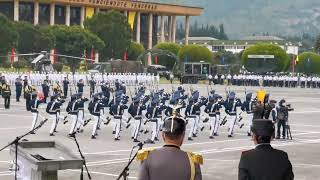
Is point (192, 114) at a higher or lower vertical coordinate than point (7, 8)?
lower

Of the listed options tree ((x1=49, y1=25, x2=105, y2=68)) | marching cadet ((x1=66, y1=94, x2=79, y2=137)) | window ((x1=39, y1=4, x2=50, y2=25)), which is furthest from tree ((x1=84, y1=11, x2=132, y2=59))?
marching cadet ((x1=66, y1=94, x2=79, y2=137))

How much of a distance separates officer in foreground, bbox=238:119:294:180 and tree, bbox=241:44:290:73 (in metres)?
94.2

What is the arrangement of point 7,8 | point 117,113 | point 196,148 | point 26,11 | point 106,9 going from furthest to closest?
point 106,9, point 26,11, point 7,8, point 117,113, point 196,148

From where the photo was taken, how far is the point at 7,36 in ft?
282

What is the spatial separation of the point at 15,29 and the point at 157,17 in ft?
184

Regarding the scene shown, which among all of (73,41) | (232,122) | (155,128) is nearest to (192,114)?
(232,122)

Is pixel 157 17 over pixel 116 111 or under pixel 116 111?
over

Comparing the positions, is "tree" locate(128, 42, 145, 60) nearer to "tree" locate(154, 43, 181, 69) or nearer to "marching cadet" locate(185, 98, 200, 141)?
"tree" locate(154, 43, 181, 69)

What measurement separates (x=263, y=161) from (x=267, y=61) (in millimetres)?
97079

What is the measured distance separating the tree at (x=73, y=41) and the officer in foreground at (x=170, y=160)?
287 feet

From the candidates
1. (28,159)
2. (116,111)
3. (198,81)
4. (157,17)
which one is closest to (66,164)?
(28,159)

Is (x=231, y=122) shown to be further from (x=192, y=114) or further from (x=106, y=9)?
(x=106, y=9)

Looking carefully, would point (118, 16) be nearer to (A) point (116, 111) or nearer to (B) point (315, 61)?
(B) point (315, 61)

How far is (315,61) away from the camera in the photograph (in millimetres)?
110625
